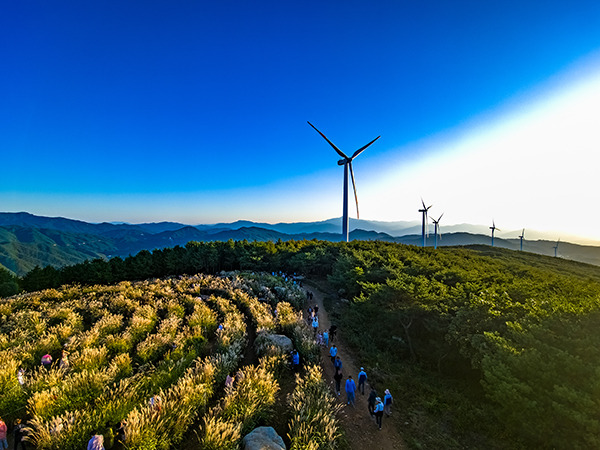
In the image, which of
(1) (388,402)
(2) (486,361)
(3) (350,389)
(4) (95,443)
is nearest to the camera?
(4) (95,443)

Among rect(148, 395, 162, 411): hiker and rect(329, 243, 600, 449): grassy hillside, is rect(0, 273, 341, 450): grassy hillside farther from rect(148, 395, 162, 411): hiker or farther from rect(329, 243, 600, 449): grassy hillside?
rect(329, 243, 600, 449): grassy hillside

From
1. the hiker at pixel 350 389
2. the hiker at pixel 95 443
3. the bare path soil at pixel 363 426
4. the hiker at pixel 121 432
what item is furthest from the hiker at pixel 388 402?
the hiker at pixel 95 443

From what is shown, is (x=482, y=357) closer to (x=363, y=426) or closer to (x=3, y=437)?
(x=363, y=426)

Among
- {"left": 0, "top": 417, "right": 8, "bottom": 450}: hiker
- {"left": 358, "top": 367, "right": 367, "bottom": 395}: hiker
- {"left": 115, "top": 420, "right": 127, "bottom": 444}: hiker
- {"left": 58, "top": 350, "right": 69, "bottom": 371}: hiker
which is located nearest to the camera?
{"left": 115, "top": 420, "right": 127, "bottom": 444}: hiker

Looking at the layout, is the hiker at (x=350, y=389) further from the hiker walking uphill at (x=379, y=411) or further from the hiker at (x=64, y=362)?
the hiker at (x=64, y=362)

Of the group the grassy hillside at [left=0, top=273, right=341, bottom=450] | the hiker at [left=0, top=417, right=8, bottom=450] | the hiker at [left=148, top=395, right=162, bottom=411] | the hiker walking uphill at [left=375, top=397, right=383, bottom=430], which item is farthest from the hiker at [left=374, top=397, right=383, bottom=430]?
the hiker at [left=0, top=417, right=8, bottom=450]

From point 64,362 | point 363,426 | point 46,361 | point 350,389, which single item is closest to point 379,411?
point 363,426

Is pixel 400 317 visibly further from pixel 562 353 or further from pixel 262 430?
pixel 262 430

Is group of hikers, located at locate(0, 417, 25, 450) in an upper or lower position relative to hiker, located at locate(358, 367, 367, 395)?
upper

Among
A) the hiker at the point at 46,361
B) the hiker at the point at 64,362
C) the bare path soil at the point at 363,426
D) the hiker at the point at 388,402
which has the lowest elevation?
the bare path soil at the point at 363,426

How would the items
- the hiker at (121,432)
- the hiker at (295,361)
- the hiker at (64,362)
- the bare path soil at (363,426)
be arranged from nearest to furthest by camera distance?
the hiker at (121,432) → the bare path soil at (363,426) → the hiker at (64,362) → the hiker at (295,361)

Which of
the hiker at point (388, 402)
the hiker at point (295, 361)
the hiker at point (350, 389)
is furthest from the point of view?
the hiker at point (295, 361)

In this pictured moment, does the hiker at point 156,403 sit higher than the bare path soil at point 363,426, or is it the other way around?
the hiker at point 156,403
